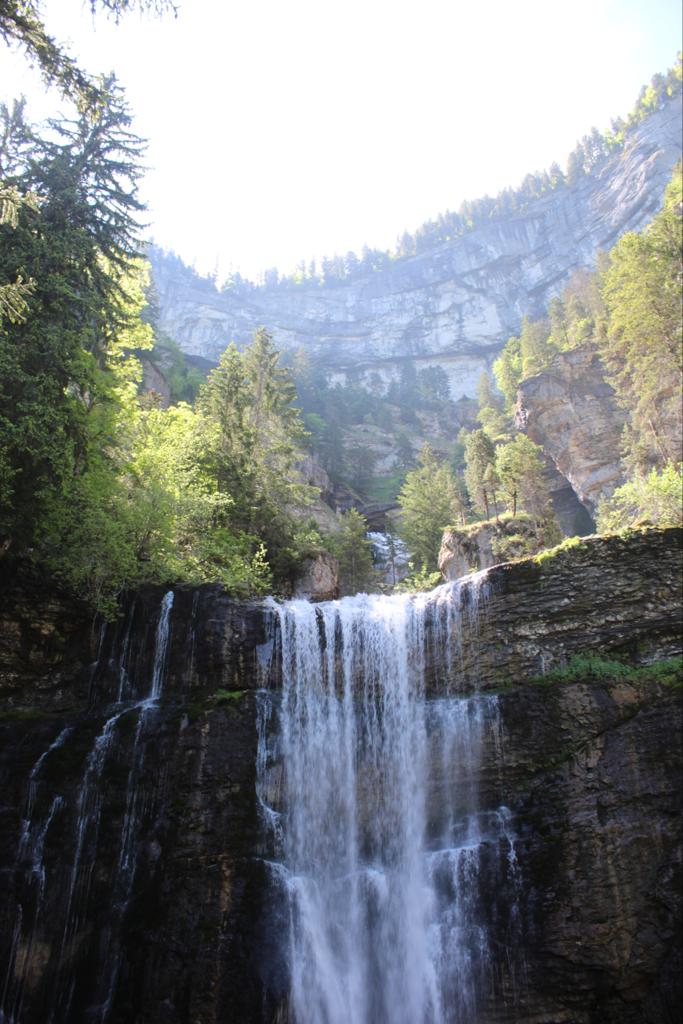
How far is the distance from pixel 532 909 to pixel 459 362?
3694 inches

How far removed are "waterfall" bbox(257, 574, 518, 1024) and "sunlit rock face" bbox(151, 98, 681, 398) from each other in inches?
3323

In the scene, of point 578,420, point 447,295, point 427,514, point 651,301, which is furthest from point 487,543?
point 447,295

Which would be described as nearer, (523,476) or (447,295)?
(523,476)

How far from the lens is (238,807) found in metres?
14.7

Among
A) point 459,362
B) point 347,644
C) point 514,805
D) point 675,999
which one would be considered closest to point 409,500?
point 347,644

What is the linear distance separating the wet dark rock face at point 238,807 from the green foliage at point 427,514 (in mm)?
23099

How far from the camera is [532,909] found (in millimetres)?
13492

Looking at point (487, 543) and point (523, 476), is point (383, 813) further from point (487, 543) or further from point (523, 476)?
point (523, 476)

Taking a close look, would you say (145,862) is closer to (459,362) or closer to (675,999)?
(675,999)

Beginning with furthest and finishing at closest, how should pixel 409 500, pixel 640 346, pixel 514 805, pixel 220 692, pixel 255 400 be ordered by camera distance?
pixel 409 500, pixel 255 400, pixel 640 346, pixel 220 692, pixel 514 805

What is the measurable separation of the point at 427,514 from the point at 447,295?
3008 inches

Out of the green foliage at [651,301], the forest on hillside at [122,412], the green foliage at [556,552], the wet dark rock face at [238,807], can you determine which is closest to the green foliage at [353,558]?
the forest on hillside at [122,412]

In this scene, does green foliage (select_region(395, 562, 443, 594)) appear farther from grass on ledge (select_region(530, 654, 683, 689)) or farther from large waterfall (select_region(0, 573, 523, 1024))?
grass on ledge (select_region(530, 654, 683, 689))

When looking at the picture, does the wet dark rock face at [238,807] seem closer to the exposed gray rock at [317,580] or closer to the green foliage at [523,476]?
the exposed gray rock at [317,580]
